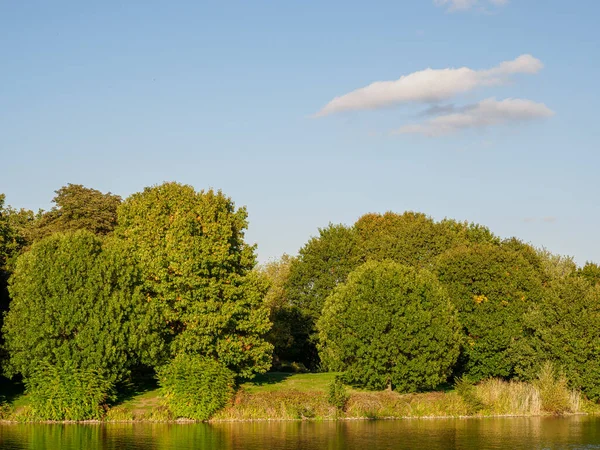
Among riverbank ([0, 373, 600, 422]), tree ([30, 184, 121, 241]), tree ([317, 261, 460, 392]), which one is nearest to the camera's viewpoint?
riverbank ([0, 373, 600, 422])

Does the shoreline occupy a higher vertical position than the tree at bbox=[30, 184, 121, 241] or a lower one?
lower

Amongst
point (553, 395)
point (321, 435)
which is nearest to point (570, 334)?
point (553, 395)

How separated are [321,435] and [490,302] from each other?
103 ft

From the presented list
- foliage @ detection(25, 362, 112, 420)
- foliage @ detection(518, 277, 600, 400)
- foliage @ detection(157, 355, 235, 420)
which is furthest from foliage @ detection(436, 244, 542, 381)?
foliage @ detection(25, 362, 112, 420)

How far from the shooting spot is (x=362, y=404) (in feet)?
219

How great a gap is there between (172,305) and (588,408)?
119 feet

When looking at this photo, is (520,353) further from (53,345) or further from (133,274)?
(53,345)

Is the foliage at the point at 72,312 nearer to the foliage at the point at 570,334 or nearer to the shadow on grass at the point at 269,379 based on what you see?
the shadow on grass at the point at 269,379

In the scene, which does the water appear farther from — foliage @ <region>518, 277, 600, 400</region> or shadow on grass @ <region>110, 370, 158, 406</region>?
foliage @ <region>518, 277, 600, 400</region>

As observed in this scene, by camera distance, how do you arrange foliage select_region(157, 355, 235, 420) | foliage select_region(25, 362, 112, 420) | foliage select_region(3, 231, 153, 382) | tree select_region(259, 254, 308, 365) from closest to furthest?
foliage select_region(25, 362, 112, 420)
foliage select_region(157, 355, 235, 420)
foliage select_region(3, 231, 153, 382)
tree select_region(259, 254, 308, 365)

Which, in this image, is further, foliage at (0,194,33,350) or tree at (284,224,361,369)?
tree at (284,224,361,369)

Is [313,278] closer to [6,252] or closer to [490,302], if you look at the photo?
[490,302]

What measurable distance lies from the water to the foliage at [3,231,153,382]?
5.93 metres

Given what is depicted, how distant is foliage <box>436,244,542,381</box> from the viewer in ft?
260
